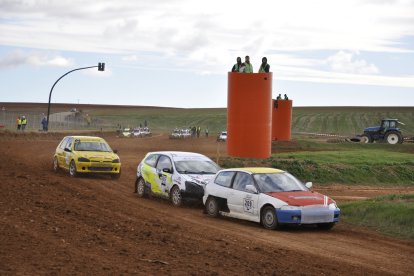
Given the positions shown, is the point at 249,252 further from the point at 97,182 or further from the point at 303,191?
the point at 97,182

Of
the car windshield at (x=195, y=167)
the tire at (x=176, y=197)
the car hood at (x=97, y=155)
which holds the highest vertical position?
the car hood at (x=97, y=155)

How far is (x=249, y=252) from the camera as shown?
12141 millimetres

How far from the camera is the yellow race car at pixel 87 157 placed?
2642cm

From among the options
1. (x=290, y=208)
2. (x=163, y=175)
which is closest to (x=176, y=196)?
(x=163, y=175)

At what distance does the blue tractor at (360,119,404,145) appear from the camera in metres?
57.2

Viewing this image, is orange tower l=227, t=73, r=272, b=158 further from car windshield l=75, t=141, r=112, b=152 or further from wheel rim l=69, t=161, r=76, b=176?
wheel rim l=69, t=161, r=76, b=176

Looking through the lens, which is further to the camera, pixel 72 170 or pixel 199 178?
pixel 72 170

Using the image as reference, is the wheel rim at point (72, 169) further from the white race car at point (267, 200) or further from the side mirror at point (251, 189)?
the side mirror at point (251, 189)

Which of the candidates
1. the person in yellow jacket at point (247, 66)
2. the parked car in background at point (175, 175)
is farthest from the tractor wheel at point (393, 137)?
the parked car in background at point (175, 175)

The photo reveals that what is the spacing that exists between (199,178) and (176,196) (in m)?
0.77

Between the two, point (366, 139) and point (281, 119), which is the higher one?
point (281, 119)

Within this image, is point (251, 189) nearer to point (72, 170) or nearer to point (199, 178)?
point (199, 178)

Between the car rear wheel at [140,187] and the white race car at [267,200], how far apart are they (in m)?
3.57

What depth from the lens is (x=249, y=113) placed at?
2917 centimetres
